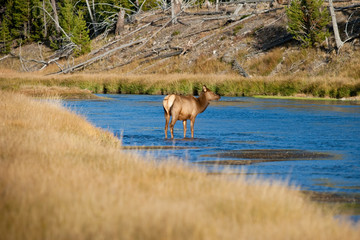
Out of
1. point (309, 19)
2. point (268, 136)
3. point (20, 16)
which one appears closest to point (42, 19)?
point (20, 16)

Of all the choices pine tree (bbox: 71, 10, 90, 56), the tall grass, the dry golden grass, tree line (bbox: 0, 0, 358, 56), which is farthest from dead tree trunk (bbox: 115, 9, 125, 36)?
the dry golden grass

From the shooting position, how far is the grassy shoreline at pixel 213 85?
33.4m

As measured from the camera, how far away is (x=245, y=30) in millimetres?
53750

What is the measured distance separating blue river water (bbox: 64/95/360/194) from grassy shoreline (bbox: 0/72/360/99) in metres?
3.21

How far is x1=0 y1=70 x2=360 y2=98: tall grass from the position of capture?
1319 inches

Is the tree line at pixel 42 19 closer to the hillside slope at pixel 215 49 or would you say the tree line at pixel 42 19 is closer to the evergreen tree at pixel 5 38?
the evergreen tree at pixel 5 38

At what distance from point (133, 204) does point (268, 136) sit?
11.6 m

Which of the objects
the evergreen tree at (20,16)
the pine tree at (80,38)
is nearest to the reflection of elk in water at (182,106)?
the pine tree at (80,38)

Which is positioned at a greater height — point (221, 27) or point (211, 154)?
point (221, 27)

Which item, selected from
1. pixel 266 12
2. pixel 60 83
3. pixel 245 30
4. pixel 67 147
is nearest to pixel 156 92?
pixel 60 83

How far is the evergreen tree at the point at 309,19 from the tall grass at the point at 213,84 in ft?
25.9

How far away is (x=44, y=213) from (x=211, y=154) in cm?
818

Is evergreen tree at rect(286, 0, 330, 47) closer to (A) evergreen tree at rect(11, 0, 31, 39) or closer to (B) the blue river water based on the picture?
(B) the blue river water

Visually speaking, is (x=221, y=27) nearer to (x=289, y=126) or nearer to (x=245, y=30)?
(x=245, y=30)
